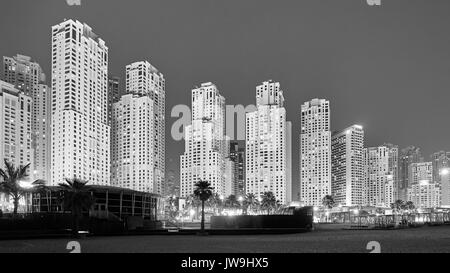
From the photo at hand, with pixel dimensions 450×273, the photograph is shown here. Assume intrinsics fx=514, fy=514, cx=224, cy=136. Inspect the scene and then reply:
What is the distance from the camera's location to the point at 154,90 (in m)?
157

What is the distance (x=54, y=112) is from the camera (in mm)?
126438

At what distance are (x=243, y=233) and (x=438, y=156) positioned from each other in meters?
163

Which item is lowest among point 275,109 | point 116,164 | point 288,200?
point 288,200

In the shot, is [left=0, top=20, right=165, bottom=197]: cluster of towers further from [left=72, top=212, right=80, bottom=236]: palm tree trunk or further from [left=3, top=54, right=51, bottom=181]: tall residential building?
[left=72, top=212, right=80, bottom=236]: palm tree trunk

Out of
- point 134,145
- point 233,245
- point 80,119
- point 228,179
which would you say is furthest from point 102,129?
point 233,245

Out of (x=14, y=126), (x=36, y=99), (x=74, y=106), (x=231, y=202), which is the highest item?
(x=36, y=99)

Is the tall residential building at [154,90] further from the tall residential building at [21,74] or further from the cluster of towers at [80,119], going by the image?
the tall residential building at [21,74]

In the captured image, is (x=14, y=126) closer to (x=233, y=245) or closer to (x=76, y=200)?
(x=76, y=200)

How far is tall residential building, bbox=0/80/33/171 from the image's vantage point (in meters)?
125

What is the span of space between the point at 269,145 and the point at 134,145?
43.1m

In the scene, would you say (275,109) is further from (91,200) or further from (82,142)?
(91,200)

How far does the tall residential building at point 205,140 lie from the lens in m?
72.2

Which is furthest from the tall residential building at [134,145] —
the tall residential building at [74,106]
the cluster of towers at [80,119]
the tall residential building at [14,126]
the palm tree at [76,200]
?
the palm tree at [76,200]
